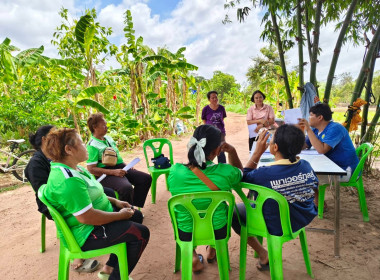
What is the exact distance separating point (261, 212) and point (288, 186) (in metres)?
0.28

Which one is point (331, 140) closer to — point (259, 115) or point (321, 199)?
point (321, 199)

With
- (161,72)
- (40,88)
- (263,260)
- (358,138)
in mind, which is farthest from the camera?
(161,72)

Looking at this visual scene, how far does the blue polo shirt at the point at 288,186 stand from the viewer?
180cm

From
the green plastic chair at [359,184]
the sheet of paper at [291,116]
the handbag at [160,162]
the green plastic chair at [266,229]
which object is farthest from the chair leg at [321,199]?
the handbag at [160,162]

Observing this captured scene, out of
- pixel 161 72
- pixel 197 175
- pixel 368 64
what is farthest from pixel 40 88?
pixel 368 64

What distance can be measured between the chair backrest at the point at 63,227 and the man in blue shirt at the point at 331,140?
2.58m

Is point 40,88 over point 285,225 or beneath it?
over

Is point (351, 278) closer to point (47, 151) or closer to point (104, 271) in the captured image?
point (104, 271)

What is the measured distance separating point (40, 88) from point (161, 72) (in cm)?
371

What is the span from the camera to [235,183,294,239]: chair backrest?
1.74 metres

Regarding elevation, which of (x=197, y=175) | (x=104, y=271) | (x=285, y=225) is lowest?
(x=104, y=271)

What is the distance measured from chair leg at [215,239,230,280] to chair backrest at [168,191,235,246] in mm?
60

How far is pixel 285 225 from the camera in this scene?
1.81 metres

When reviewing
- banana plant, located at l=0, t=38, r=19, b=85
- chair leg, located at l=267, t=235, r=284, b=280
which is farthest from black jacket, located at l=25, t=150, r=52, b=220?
banana plant, located at l=0, t=38, r=19, b=85
